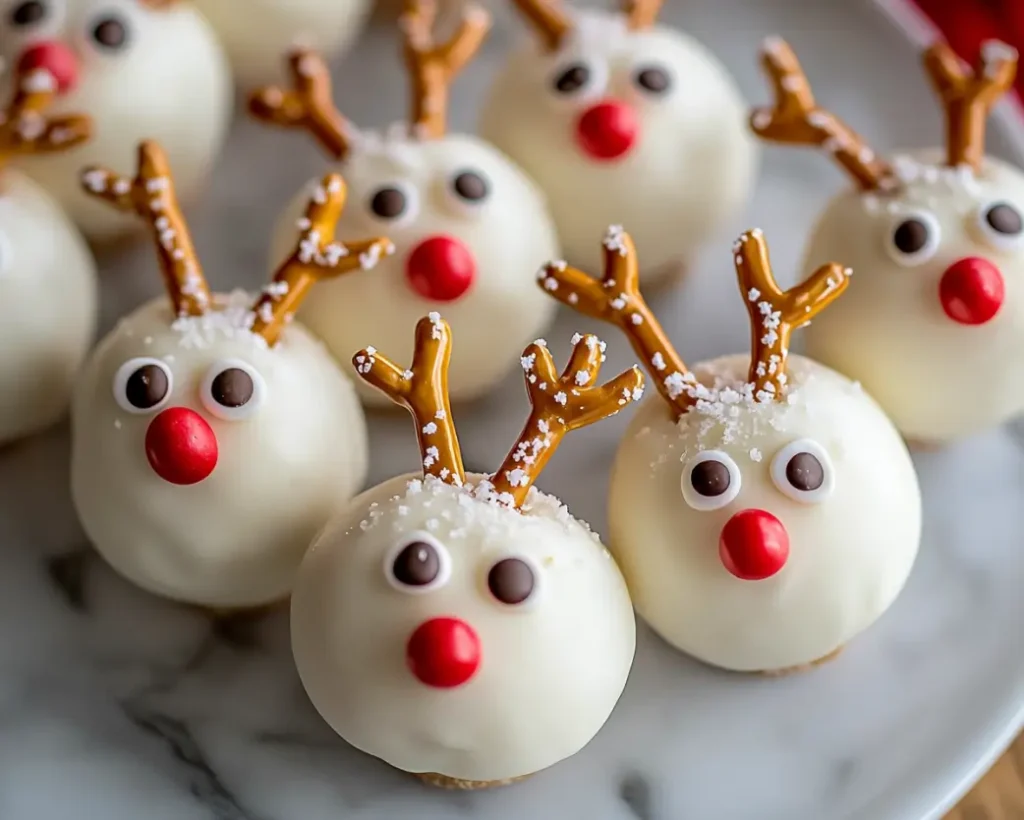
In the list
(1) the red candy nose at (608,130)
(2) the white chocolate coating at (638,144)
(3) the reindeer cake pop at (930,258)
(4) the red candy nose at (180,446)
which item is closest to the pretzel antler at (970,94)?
(3) the reindeer cake pop at (930,258)

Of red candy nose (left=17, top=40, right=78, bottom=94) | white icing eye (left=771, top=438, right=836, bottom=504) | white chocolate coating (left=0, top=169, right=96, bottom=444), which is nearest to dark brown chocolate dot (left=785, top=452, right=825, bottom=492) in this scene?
white icing eye (left=771, top=438, right=836, bottom=504)

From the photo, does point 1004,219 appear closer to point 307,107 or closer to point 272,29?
point 307,107

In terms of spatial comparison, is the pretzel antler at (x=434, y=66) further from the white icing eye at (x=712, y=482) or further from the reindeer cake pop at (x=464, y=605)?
the white icing eye at (x=712, y=482)

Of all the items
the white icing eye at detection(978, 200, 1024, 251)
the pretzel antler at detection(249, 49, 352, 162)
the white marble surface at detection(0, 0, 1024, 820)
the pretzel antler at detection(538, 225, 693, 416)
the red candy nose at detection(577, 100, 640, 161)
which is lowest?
the white marble surface at detection(0, 0, 1024, 820)

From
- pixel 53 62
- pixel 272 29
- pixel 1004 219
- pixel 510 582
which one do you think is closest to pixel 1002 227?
pixel 1004 219

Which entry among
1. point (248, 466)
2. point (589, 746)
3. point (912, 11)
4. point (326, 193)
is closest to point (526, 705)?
point (589, 746)

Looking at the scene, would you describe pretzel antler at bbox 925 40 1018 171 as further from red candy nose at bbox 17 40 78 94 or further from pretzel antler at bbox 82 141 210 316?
red candy nose at bbox 17 40 78 94

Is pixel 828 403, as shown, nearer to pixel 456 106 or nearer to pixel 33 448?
pixel 456 106
